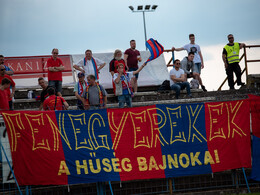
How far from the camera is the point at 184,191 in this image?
35.2 feet

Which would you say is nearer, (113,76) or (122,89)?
(122,89)

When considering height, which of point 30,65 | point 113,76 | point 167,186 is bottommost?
point 167,186

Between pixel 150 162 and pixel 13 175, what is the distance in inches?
114

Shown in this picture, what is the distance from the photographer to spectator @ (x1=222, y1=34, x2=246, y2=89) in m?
15.9

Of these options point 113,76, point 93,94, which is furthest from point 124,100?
point 93,94

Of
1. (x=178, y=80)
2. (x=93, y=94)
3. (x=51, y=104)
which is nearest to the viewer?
(x=51, y=104)

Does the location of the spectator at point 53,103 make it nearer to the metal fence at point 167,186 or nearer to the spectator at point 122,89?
the metal fence at point 167,186

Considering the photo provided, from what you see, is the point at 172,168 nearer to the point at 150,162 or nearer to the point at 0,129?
the point at 150,162

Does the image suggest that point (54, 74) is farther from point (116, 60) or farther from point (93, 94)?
point (93, 94)

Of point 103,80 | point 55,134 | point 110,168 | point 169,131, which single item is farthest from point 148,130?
point 103,80

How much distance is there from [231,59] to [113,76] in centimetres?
491

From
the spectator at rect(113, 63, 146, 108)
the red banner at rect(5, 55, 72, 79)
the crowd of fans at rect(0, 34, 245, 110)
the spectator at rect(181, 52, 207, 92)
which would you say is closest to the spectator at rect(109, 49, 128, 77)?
the crowd of fans at rect(0, 34, 245, 110)

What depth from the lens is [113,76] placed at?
13102 mm

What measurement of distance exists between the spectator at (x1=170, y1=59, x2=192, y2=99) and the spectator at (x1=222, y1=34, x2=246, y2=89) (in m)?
2.28
